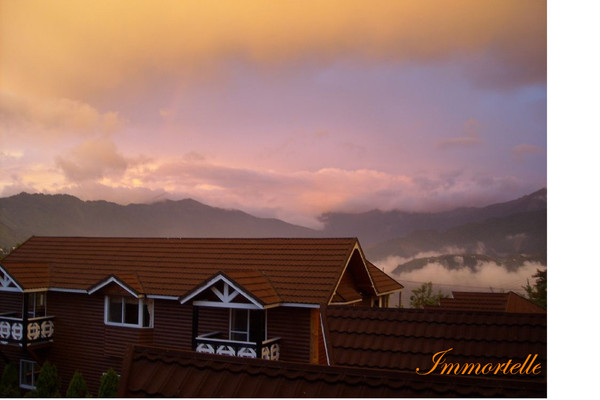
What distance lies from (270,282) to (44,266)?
6.14m

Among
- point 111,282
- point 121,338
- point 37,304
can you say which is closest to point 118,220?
point 37,304

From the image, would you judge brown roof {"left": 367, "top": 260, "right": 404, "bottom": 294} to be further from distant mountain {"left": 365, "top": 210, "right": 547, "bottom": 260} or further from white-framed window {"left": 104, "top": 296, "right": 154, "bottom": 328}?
distant mountain {"left": 365, "top": 210, "right": 547, "bottom": 260}

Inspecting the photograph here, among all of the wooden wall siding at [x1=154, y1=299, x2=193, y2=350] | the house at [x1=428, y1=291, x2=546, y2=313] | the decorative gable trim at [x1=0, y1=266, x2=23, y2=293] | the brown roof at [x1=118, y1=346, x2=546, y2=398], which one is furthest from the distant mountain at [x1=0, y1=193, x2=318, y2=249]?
the brown roof at [x1=118, y1=346, x2=546, y2=398]

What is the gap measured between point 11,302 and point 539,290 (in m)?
14.0

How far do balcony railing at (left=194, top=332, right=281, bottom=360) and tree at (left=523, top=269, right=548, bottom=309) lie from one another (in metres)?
7.76

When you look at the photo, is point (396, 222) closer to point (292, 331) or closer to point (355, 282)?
point (355, 282)

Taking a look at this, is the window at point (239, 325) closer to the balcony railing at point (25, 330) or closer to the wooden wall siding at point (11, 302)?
the balcony railing at point (25, 330)

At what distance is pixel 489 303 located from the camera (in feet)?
41.6

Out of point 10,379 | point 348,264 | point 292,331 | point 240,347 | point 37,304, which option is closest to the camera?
point 240,347

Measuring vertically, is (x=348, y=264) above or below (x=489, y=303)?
above

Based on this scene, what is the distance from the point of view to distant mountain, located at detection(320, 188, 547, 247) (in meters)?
20.2

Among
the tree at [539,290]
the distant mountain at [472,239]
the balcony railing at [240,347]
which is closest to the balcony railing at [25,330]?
the balcony railing at [240,347]

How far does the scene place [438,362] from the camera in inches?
177

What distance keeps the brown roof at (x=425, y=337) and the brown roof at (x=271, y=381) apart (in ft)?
3.86
